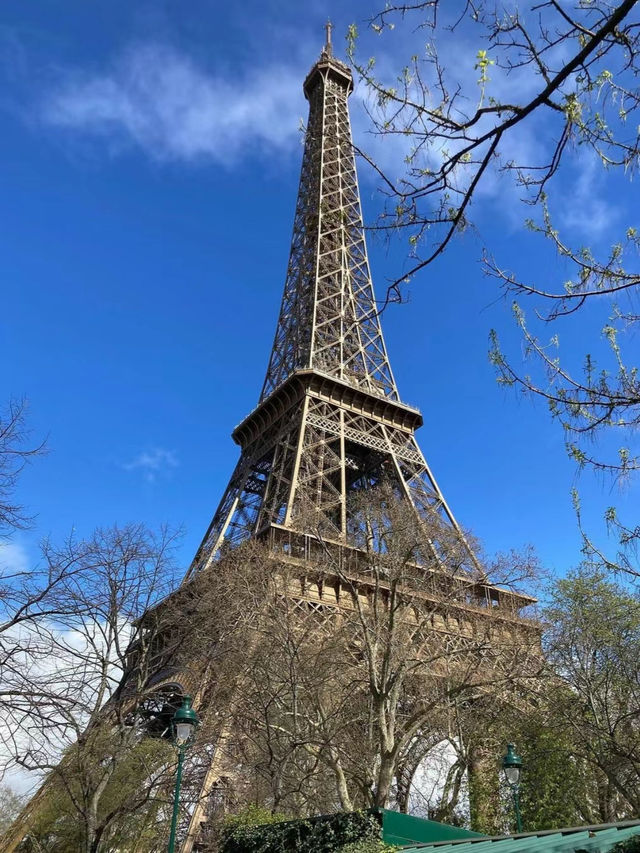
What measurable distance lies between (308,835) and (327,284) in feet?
134

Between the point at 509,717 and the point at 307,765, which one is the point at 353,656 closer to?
the point at 307,765

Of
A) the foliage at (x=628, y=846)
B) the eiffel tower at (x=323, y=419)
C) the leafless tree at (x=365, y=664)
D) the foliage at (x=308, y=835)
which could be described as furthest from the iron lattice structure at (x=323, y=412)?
the foliage at (x=628, y=846)

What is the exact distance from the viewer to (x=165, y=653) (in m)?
20.3

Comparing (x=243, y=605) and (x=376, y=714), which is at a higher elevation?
(x=243, y=605)

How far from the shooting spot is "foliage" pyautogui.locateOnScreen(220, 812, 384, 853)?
9.92m

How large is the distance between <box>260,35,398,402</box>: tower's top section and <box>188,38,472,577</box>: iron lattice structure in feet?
0.31

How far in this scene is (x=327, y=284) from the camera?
1905 inches

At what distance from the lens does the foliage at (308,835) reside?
9923 millimetres

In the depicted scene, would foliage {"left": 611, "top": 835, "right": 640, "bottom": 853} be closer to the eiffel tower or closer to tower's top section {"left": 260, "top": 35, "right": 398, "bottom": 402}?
the eiffel tower

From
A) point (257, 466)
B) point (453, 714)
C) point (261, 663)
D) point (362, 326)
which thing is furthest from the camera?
point (362, 326)

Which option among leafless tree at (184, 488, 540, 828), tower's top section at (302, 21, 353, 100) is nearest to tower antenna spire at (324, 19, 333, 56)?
tower's top section at (302, 21, 353, 100)

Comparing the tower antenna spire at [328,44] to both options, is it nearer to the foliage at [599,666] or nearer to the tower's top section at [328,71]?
the tower's top section at [328,71]

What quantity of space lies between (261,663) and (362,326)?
3200 cm

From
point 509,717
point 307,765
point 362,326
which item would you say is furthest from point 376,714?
point 362,326
